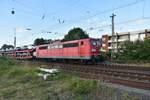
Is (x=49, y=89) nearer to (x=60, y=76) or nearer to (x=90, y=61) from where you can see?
(x=60, y=76)

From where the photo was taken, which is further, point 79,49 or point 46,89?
point 79,49

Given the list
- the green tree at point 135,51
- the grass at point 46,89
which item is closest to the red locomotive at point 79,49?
the green tree at point 135,51

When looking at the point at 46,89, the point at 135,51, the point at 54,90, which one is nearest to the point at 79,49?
the point at 135,51

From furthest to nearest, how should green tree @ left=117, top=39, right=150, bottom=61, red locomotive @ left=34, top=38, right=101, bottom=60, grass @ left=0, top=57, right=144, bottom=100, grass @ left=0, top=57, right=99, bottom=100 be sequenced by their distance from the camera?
1. green tree @ left=117, top=39, right=150, bottom=61
2. red locomotive @ left=34, top=38, right=101, bottom=60
3. grass @ left=0, top=57, right=99, bottom=100
4. grass @ left=0, top=57, right=144, bottom=100

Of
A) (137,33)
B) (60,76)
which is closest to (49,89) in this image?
(60,76)

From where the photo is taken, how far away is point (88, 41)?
3234 centimetres

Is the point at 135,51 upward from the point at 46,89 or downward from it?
upward

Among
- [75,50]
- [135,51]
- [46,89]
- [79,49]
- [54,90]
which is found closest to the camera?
[54,90]

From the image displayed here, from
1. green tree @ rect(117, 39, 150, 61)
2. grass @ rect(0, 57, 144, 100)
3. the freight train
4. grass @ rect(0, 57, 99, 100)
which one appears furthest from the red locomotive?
grass @ rect(0, 57, 144, 100)

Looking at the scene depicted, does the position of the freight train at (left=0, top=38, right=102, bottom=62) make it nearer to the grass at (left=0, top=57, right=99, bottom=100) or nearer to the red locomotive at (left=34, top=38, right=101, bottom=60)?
the red locomotive at (left=34, top=38, right=101, bottom=60)

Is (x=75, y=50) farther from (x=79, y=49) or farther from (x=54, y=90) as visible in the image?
(x=54, y=90)

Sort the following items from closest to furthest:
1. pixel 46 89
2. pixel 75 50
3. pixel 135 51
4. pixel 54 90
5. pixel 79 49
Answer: pixel 54 90, pixel 46 89, pixel 79 49, pixel 75 50, pixel 135 51

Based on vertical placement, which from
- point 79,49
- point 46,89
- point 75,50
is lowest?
point 46,89

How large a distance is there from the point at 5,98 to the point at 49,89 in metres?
2.05
